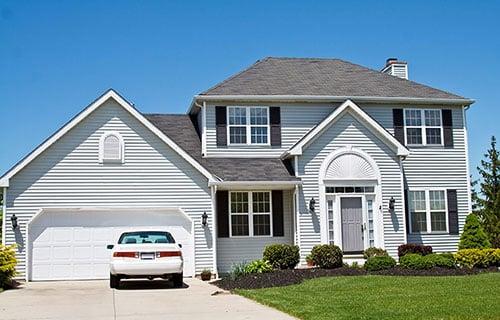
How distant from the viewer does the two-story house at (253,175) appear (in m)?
21.9

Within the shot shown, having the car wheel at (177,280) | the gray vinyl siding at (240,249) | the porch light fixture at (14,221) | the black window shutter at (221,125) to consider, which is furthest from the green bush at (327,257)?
the porch light fixture at (14,221)

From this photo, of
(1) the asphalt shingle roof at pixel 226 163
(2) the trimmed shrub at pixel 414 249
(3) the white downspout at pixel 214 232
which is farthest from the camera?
(1) the asphalt shingle roof at pixel 226 163

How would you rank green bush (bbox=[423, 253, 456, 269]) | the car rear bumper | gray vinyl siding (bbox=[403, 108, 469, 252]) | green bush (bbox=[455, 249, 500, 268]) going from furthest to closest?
gray vinyl siding (bbox=[403, 108, 469, 252]) < green bush (bbox=[455, 249, 500, 268]) < green bush (bbox=[423, 253, 456, 269]) < the car rear bumper

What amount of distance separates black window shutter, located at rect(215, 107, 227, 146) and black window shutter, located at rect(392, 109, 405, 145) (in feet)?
21.2

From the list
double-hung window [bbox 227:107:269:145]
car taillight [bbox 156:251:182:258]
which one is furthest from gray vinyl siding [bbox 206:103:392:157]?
car taillight [bbox 156:251:182:258]

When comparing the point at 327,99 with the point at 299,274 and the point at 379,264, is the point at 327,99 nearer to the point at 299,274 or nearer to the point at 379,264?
the point at 379,264

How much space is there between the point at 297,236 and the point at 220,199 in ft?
9.84

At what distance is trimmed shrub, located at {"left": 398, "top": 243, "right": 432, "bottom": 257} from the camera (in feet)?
75.3

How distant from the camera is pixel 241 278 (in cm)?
1944

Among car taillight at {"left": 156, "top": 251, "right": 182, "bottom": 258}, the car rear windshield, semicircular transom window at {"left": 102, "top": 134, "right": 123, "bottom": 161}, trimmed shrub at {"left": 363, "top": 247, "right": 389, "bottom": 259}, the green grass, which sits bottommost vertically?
the green grass

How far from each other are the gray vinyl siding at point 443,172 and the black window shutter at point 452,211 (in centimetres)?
17

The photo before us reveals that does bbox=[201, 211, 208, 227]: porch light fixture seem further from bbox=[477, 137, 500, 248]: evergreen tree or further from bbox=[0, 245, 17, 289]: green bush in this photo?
bbox=[477, 137, 500, 248]: evergreen tree

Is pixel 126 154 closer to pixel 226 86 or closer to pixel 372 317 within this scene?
pixel 226 86

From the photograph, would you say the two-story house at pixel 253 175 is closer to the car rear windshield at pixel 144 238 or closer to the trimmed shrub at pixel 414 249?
the trimmed shrub at pixel 414 249
